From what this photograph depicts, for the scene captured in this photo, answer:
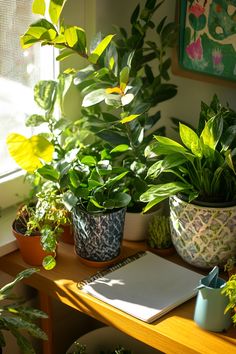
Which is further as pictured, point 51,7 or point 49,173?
point 49,173

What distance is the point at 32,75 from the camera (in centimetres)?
167

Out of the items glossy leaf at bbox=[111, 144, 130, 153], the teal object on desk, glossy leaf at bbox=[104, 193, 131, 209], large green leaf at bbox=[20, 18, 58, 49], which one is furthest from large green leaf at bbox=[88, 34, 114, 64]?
the teal object on desk

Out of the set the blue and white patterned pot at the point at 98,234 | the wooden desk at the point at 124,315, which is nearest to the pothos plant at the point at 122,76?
the blue and white patterned pot at the point at 98,234

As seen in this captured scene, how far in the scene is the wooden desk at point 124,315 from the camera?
1287 mm

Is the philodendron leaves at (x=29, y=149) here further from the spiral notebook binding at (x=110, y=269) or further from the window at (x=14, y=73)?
the spiral notebook binding at (x=110, y=269)

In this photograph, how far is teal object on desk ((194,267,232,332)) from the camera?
1.28 meters

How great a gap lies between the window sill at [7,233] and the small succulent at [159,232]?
0.34 metres

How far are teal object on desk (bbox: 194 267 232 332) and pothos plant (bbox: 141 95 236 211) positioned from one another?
0.62 feet

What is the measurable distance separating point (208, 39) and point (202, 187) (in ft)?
1.24

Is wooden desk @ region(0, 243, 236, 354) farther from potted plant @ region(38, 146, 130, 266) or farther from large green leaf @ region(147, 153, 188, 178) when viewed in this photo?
large green leaf @ region(147, 153, 188, 178)

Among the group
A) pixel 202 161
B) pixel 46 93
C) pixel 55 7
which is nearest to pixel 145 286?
pixel 202 161

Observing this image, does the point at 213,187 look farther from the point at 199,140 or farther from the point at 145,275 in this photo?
the point at 145,275

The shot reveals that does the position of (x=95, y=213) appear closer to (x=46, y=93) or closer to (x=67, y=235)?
(x=67, y=235)

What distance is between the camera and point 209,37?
1547 mm
